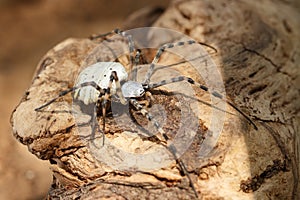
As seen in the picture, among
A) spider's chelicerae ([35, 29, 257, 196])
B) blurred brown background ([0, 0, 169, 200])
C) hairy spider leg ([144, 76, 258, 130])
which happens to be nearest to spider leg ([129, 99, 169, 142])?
spider's chelicerae ([35, 29, 257, 196])

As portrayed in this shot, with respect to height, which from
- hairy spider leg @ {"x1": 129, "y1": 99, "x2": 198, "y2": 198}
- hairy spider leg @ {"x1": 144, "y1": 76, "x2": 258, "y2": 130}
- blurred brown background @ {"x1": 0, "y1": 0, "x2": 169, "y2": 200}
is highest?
blurred brown background @ {"x1": 0, "y1": 0, "x2": 169, "y2": 200}

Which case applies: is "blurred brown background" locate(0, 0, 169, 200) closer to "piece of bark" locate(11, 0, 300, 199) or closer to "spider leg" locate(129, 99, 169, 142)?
"piece of bark" locate(11, 0, 300, 199)

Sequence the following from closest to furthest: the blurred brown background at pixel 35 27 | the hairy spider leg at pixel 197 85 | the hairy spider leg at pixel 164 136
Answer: the hairy spider leg at pixel 164 136, the hairy spider leg at pixel 197 85, the blurred brown background at pixel 35 27

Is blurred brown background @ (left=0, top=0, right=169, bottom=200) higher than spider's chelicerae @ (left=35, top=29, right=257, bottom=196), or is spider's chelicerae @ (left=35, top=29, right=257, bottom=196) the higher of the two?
blurred brown background @ (left=0, top=0, right=169, bottom=200)

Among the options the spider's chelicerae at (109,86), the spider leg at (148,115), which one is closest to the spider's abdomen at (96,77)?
the spider's chelicerae at (109,86)

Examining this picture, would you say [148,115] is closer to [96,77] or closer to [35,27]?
[96,77]

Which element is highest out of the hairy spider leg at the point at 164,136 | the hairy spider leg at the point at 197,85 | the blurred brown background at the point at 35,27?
the blurred brown background at the point at 35,27

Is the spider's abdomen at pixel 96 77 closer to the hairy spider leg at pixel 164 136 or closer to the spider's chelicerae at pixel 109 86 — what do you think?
the spider's chelicerae at pixel 109 86

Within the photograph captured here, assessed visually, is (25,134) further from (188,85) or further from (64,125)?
(188,85)
